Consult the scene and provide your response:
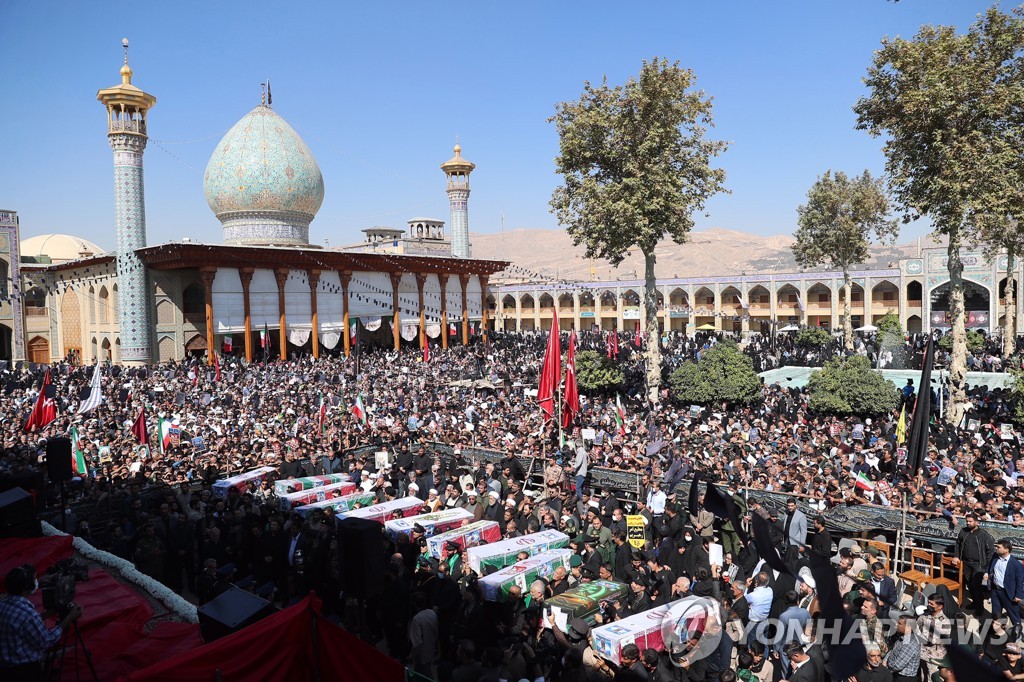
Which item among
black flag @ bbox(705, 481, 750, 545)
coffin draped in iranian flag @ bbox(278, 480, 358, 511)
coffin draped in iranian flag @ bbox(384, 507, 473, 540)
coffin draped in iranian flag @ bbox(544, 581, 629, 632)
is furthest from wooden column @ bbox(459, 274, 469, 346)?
coffin draped in iranian flag @ bbox(544, 581, 629, 632)

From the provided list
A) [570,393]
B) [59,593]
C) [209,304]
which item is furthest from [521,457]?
[209,304]

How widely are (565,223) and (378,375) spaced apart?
28.8 feet

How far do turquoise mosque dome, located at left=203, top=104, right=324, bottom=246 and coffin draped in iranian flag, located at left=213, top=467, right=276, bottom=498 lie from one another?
75.0 ft

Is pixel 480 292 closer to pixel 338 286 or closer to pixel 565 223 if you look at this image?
pixel 338 286

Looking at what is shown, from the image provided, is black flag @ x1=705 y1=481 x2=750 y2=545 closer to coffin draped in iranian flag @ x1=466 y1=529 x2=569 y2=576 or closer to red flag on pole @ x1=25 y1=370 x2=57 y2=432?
coffin draped in iranian flag @ x1=466 y1=529 x2=569 y2=576

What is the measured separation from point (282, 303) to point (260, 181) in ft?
19.3

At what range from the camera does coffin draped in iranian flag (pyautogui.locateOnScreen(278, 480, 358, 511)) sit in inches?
438

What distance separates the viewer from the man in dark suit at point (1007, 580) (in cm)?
697

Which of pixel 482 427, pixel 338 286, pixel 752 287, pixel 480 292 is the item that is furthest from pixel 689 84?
pixel 752 287

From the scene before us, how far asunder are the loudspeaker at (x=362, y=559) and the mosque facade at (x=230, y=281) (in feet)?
72.1

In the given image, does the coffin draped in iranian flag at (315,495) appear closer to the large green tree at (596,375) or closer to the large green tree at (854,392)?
the large green tree at (596,375)

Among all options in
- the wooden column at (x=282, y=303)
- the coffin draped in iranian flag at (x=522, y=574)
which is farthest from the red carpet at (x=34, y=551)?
the wooden column at (x=282, y=303)

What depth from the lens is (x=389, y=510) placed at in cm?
1012

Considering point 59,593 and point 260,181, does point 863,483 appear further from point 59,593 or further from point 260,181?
point 260,181
